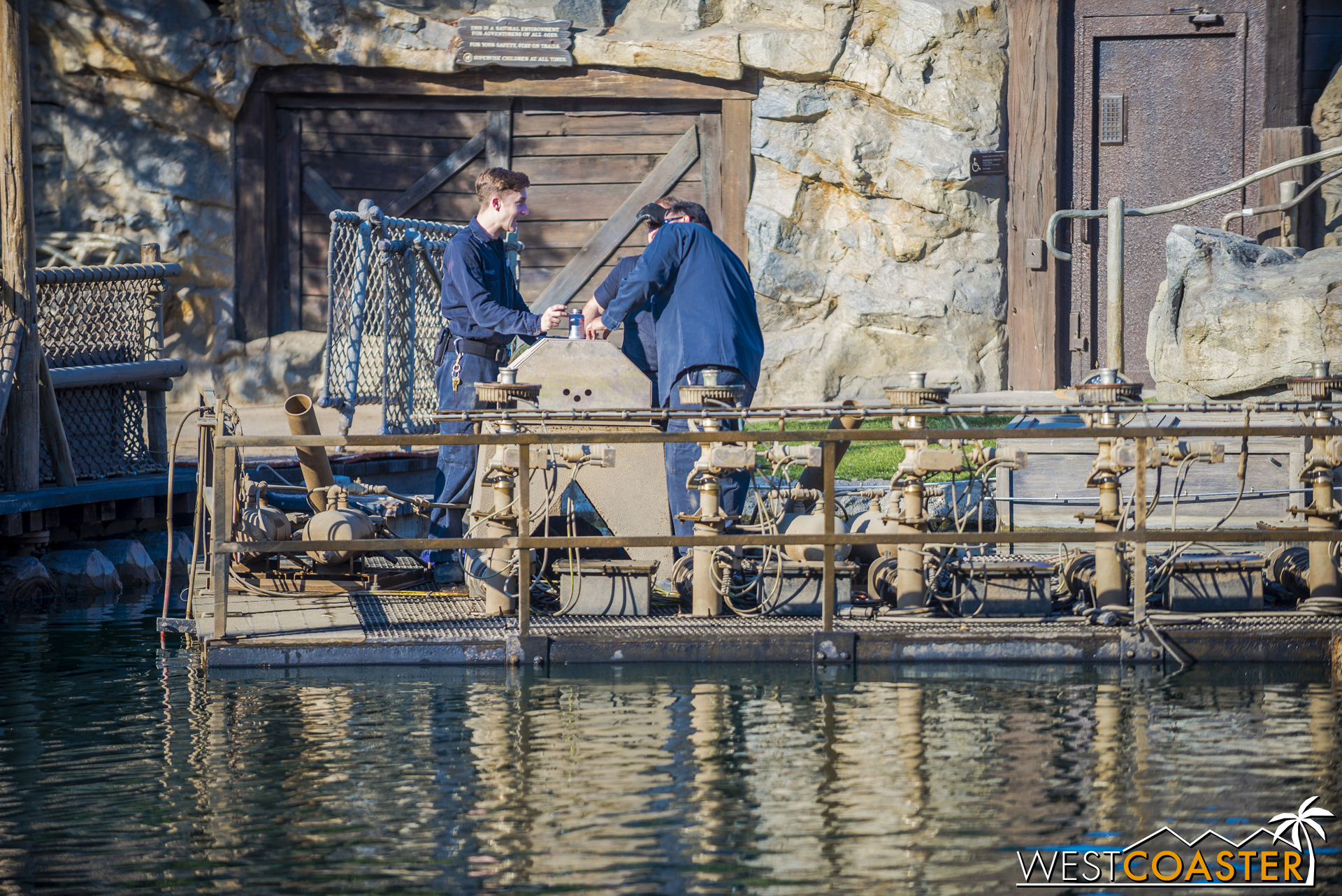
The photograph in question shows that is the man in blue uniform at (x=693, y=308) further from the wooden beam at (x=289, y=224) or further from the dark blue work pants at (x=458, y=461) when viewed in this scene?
the wooden beam at (x=289, y=224)

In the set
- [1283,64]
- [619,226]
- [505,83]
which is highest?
[505,83]

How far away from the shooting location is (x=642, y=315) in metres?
9.32

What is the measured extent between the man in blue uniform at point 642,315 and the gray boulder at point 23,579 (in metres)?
4.08

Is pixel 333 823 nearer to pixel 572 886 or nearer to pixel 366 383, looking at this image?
pixel 572 886

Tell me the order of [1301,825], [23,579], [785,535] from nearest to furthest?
[1301,825], [785,535], [23,579]

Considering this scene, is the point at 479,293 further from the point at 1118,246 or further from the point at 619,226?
the point at 619,226

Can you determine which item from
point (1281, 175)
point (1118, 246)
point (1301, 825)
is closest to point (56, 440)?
point (1118, 246)

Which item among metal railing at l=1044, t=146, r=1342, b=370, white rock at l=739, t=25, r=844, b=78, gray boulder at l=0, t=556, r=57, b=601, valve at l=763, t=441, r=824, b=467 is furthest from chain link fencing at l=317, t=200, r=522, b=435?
metal railing at l=1044, t=146, r=1342, b=370

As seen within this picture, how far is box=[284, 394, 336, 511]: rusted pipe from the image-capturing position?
8375 millimetres

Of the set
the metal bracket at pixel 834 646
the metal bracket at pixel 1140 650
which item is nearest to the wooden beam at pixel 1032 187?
the metal bracket at pixel 1140 650

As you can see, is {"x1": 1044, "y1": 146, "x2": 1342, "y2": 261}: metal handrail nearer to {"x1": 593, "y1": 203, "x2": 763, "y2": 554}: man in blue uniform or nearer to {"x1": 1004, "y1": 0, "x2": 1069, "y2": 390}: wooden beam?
{"x1": 1004, "y1": 0, "x2": 1069, "y2": 390}: wooden beam

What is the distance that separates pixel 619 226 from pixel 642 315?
742cm

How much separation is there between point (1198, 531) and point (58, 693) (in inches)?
203

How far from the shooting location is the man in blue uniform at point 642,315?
8.83m
